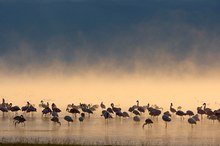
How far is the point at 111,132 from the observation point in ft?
164

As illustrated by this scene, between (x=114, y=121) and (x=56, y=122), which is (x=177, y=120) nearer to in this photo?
(x=114, y=121)

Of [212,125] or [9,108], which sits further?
[9,108]

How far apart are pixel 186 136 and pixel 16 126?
12.5 m

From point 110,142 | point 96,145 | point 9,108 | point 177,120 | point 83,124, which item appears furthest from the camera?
point 9,108

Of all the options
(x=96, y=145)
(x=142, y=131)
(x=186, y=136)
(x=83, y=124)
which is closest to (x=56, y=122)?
(x=83, y=124)

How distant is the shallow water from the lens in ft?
145

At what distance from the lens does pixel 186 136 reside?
48.2m

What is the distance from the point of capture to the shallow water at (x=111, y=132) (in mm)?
44188

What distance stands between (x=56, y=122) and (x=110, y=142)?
15.5 m

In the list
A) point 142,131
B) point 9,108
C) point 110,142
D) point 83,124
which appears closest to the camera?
point 110,142

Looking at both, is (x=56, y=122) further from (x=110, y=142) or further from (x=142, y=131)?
(x=110, y=142)

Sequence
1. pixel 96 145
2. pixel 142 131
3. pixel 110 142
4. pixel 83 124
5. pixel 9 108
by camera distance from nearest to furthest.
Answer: pixel 96 145, pixel 110 142, pixel 142 131, pixel 83 124, pixel 9 108

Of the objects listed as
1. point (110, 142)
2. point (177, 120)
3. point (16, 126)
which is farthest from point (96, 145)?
point (177, 120)

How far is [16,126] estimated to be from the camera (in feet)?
179
